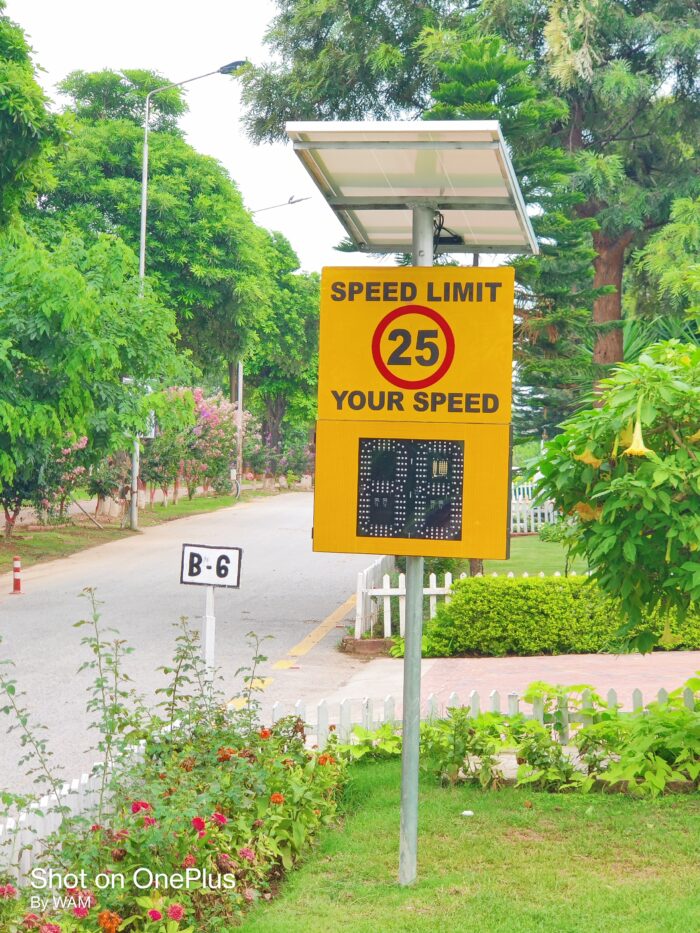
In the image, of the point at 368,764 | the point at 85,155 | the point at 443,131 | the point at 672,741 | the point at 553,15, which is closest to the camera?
the point at 443,131

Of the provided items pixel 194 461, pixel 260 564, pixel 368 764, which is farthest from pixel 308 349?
pixel 368 764

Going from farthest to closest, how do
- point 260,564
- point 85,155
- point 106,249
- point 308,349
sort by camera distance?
point 308,349 → point 85,155 → point 260,564 → point 106,249

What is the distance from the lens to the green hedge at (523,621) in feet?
41.9

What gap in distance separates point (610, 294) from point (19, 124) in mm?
10263

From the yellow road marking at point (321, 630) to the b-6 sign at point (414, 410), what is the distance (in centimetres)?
781

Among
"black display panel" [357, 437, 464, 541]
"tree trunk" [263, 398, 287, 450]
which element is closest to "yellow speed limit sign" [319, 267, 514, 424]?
"black display panel" [357, 437, 464, 541]

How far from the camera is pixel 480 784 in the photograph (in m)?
6.96

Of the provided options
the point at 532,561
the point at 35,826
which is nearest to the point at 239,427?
the point at 532,561

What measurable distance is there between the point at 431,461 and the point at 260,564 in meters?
17.7

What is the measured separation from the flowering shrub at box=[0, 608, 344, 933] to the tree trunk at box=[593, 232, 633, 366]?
50.8 ft

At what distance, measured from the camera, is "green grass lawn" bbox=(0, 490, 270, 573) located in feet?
76.8

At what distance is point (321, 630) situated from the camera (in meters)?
15.1

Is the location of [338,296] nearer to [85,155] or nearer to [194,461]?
[85,155]

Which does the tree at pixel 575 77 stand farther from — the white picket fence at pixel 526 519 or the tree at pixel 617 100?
the white picket fence at pixel 526 519
